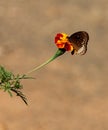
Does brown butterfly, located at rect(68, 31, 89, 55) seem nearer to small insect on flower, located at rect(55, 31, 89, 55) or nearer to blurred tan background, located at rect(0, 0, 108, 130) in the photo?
small insect on flower, located at rect(55, 31, 89, 55)

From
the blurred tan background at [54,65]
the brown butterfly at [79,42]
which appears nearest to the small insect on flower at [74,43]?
the brown butterfly at [79,42]

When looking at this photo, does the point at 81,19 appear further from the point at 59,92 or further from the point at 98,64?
the point at 59,92

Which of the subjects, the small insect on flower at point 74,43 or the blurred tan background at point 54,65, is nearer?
the small insect on flower at point 74,43

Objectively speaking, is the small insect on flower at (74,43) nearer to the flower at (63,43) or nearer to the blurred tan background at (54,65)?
the flower at (63,43)

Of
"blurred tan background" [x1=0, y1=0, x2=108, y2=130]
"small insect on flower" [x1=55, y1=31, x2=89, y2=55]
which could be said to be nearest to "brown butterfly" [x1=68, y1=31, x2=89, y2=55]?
"small insect on flower" [x1=55, y1=31, x2=89, y2=55]

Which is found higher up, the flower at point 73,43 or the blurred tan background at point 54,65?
the flower at point 73,43
